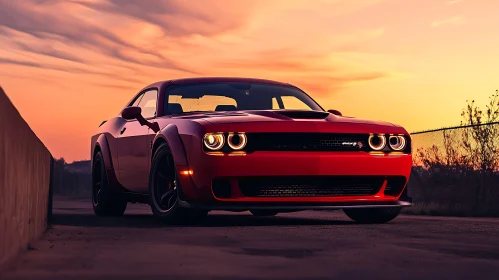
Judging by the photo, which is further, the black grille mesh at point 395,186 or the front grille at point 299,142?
the black grille mesh at point 395,186

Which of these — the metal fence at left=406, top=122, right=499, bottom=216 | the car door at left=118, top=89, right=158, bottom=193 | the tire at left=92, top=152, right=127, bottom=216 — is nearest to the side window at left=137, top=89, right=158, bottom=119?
the car door at left=118, top=89, right=158, bottom=193

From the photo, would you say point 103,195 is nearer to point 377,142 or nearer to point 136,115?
point 136,115

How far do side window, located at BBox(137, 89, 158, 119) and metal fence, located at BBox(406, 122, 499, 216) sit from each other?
5.27 m

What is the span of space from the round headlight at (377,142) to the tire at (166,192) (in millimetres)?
1735

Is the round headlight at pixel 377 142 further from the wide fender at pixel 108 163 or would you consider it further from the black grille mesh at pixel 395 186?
the wide fender at pixel 108 163

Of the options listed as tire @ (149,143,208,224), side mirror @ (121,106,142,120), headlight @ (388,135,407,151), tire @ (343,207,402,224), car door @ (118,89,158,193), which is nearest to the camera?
tire @ (149,143,208,224)

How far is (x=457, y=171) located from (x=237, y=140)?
9.20 meters

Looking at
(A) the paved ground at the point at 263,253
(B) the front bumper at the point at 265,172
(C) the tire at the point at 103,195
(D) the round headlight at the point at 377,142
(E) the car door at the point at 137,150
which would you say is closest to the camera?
(A) the paved ground at the point at 263,253

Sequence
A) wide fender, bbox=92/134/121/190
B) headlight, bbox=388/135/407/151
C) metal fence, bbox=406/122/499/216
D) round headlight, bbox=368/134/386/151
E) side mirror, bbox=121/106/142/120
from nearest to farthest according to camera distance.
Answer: round headlight, bbox=368/134/386/151 < headlight, bbox=388/135/407/151 < side mirror, bbox=121/106/142/120 < wide fender, bbox=92/134/121/190 < metal fence, bbox=406/122/499/216

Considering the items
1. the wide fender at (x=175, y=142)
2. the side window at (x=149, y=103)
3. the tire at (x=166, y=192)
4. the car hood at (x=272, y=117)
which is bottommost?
the tire at (x=166, y=192)

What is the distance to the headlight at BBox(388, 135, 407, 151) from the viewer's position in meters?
8.79

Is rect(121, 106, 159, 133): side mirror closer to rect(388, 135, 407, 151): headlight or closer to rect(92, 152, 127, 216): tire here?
rect(92, 152, 127, 216): tire

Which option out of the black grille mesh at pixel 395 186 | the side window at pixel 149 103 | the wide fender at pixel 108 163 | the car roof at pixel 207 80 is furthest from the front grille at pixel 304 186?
the wide fender at pixel 108 163

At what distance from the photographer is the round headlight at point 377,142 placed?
8.59 meters
